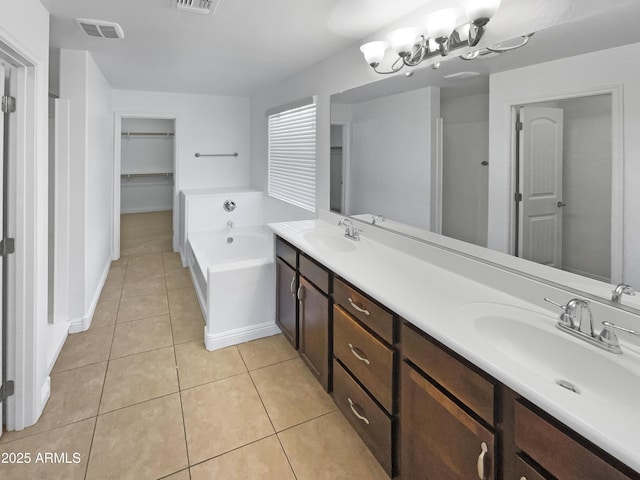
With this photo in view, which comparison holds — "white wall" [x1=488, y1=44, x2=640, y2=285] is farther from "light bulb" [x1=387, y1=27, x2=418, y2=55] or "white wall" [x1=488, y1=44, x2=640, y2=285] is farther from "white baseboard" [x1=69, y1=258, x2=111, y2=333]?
"white baseboard" [x1=69, y1=258, x2=111, y2=333]

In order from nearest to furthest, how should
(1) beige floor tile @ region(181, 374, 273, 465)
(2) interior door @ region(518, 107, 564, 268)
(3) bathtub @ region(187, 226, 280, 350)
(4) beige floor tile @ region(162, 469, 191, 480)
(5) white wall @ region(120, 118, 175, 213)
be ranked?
1. (2) interior door @ region(518, 107, 564, 268)
2. (4) beige floor tile @ region(162, 469, 191, 480)
3. (1) beige floor tile @ region(181, 374, 273, 465)
4. (3) bathtub @ region(187, 226, 280, 350)
5. (5) white wall @ region(120, 118, 175, 213)

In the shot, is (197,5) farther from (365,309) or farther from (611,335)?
(611,335)

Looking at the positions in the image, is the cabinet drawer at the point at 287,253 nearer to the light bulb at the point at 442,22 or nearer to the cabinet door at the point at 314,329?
the cabinet door at the point at 314,329

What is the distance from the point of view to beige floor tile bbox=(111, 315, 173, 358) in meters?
2.65

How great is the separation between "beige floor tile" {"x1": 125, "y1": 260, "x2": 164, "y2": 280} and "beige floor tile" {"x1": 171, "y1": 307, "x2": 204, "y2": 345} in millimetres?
1293

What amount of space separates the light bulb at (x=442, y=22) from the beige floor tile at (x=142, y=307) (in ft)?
9.81

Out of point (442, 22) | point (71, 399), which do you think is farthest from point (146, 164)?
point (442, 22)

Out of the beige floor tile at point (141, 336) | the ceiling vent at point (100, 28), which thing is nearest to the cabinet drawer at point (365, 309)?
the beige floor tile at point (141, 336)

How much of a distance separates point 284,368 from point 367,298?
1140 mm

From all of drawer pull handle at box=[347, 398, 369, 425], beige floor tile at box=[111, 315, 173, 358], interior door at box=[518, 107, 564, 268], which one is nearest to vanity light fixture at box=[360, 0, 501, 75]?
interior door at box=[518, 107, 564, 268]

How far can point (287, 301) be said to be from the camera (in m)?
2.55

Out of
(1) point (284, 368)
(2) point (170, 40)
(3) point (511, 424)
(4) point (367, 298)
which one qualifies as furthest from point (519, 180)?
(2) point (170, 40)

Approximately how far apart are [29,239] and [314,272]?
148 centimetres

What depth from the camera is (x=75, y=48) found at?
2.79m
